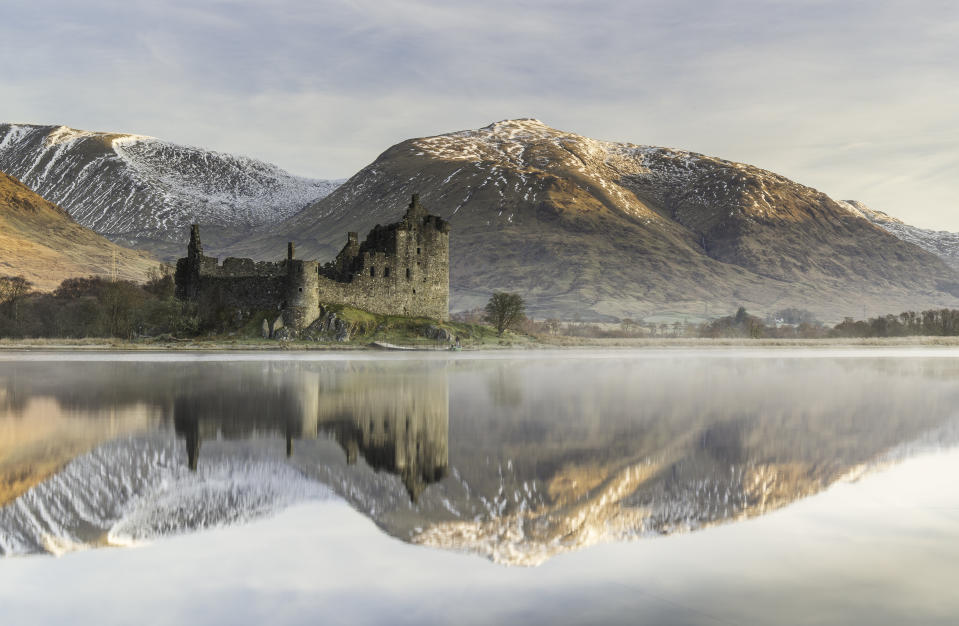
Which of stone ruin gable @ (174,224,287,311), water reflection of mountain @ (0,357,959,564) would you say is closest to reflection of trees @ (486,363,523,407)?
water reflection of mountain @ (0,357,959,564)

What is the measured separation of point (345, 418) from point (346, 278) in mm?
50224

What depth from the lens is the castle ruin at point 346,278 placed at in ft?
217

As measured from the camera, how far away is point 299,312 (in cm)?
6600

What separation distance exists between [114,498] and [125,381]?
967 inches

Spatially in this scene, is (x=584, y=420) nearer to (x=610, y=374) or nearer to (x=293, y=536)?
(x=293, y=536)

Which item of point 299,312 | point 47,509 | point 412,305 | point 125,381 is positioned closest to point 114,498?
point 47,509

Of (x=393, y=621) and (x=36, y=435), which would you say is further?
(x=36, y=435)

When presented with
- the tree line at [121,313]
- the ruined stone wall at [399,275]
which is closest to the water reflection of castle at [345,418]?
the tree line at [121,313]

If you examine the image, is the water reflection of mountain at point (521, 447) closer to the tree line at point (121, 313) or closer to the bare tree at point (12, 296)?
the tree line at point (121, 313)

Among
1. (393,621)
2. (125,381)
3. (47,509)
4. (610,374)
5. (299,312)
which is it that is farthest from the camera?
(299,312)

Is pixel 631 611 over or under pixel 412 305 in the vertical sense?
under

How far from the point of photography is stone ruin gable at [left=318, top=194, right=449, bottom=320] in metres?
71.7

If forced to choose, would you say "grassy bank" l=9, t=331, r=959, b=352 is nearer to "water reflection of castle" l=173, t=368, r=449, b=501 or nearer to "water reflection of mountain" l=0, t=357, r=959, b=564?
"water reflection of mountain" l=0, t=357, r=959, b=564

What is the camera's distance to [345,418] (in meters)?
22.5
